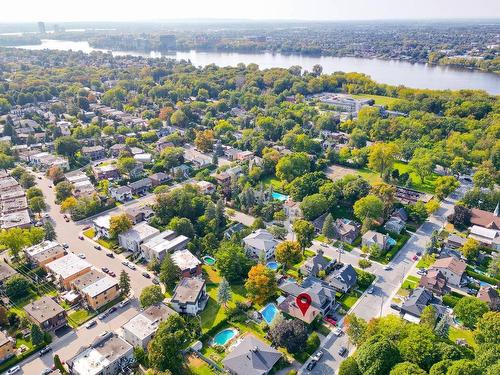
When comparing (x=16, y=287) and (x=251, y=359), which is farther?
(x=16, y=287)

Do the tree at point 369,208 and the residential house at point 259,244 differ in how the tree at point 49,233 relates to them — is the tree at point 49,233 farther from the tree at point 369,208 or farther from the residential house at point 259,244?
the tree at point 369,208

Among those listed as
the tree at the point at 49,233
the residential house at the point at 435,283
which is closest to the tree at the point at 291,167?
the residential house at the point at 435,283

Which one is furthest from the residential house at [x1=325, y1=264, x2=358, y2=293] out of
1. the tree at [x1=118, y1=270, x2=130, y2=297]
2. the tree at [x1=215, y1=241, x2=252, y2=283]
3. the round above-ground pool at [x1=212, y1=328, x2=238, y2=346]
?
the tree at [x1=118, y1=270, x2=130, y2=297]

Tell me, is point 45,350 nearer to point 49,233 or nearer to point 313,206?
point 49,233

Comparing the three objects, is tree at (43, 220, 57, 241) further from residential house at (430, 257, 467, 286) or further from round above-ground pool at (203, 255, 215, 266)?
residential house at (430, 257, 467, 286)

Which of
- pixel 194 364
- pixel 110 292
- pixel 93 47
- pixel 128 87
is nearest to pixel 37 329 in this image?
pixel 110 292

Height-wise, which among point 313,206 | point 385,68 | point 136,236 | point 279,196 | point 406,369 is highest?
point 385,68

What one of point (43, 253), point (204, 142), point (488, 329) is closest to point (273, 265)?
point (488, 329)
